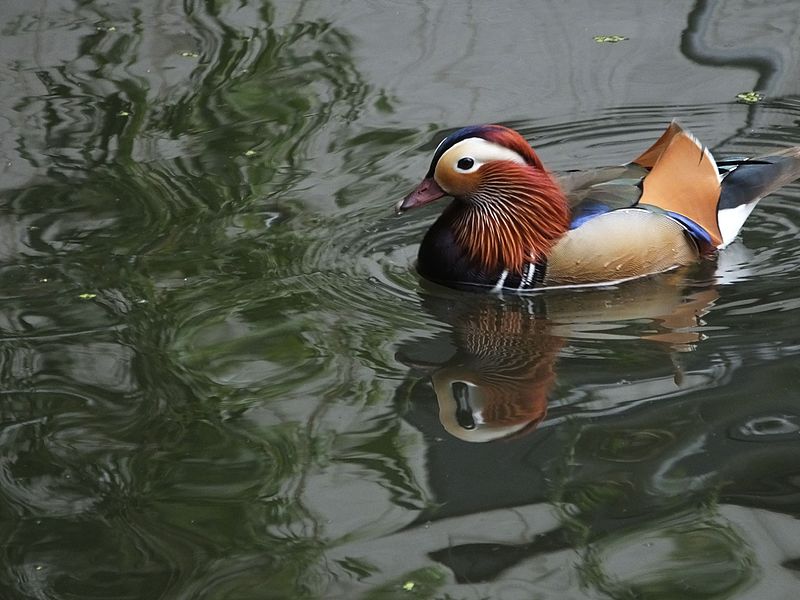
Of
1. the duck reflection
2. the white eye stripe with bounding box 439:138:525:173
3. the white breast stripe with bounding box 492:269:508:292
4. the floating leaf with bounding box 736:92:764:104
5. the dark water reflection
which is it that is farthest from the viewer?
the floating leaf with bounding box 736:92:764:104

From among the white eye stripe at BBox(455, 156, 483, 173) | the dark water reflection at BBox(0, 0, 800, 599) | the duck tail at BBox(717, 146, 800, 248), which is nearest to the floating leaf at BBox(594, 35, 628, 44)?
the dark water reflection at BBox(0, 0, 800, 599)

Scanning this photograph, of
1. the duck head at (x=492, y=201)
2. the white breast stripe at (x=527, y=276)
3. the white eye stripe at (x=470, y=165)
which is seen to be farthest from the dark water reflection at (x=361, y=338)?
the white eye stripe at (x=470, y=165)

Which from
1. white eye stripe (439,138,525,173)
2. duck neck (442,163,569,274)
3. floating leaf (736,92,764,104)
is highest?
white eye stripe (439,138,525,173)

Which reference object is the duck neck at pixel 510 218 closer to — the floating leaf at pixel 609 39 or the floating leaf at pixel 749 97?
the floating leaf at pixel 749 97

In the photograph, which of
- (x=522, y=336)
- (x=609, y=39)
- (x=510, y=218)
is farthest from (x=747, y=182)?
(x=609, y=39)

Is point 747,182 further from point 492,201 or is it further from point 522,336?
point 522,336

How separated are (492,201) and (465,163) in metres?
0.36

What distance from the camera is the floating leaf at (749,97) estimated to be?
7.74 m

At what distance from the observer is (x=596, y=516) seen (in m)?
4.34

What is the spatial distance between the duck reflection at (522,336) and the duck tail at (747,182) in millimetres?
510

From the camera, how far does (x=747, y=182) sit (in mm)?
6582

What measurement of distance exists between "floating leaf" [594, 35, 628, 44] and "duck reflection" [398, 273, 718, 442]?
8.93 ft

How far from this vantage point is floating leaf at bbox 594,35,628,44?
27.8 ft

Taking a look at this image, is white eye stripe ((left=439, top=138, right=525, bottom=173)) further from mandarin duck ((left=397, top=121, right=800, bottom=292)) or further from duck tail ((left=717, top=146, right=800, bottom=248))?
duck tail ((left=717, top=146, right=800, bottom=248))
